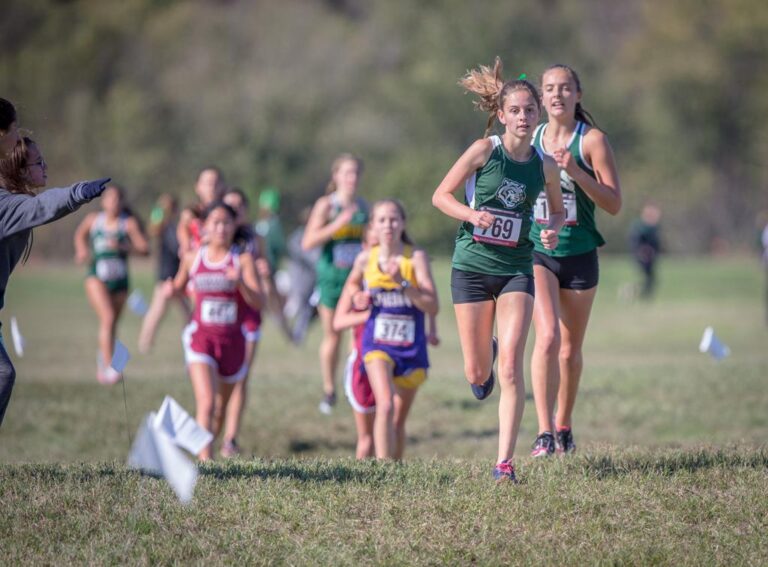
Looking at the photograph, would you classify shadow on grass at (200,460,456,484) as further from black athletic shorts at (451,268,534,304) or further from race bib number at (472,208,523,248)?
race bib number at (472,208,523,248)

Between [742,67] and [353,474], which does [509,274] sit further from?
[742,67]

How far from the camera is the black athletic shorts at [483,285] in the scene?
653 cm

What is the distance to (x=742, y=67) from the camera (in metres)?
59.3

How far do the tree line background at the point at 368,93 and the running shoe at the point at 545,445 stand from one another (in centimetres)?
4380

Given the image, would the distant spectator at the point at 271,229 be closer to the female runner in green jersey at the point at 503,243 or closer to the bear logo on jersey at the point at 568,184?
the bear logo on jersey at the point at 568,184

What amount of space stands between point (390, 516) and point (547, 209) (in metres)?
2.33

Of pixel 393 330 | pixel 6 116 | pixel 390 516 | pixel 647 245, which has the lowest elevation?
pixel 390 516

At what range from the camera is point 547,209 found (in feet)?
23.1

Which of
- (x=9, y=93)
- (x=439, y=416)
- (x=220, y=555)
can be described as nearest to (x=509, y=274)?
(x=220, y=555)

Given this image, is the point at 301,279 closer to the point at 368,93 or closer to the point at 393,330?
the point at 393,330

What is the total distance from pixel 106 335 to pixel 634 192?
47.6 meters

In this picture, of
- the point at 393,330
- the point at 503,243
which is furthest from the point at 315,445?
the point at 503,243

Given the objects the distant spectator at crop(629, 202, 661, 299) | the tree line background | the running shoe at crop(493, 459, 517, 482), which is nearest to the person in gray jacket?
the running shoe at crop(493, 459, 517, 482)

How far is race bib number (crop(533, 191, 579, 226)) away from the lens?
709 cm
